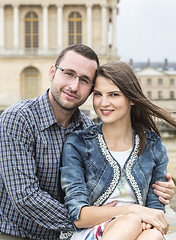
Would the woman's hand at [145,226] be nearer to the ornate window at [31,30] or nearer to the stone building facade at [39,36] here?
the stone building facade at [39,36]

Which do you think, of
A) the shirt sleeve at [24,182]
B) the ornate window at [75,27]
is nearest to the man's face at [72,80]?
the shirt sleeve at [24,182]

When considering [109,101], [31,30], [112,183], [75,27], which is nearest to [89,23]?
[75,27]

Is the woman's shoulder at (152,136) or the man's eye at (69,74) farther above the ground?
the man's eye at (69,74)

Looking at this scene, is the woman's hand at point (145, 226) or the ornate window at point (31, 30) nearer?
the woman's hand at point (145, 226)

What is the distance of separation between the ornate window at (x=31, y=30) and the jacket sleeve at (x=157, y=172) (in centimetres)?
3081

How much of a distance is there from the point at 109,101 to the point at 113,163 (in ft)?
1.38

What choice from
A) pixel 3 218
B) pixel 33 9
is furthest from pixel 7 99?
pixel 3 218

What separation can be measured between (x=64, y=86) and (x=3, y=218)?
3.42 ft

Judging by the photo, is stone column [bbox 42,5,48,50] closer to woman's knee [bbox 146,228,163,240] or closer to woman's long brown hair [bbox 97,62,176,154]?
woman's long brown hair [bbox 97,62,176,154]

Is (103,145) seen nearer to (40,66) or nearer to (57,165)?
(57,165)

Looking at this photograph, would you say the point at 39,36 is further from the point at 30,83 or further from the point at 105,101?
the point at 105,101

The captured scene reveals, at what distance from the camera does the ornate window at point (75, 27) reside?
32.2m

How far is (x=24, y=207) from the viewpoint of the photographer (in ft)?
7.93

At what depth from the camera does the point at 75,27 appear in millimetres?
32406
